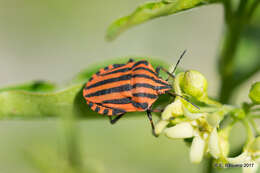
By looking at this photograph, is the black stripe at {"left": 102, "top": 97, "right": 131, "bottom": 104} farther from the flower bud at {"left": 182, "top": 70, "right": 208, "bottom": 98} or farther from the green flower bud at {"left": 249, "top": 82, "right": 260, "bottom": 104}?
the green flower bud at {"left": 249, "top": 82, "right": 260, "bottom": 104}

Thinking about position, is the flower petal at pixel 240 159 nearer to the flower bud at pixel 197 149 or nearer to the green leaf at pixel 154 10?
the flower bud at pixel 197 149

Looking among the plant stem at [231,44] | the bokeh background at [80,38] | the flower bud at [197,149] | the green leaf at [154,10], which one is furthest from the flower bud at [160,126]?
the bokeh background at [80,38]

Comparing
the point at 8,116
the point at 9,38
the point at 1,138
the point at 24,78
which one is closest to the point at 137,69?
the point at 8,116

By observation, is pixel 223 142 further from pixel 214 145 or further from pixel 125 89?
pixel 125 89

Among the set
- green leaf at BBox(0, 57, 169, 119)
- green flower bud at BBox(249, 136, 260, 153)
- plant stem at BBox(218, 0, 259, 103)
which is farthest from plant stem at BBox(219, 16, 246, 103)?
green leaf at BBox(0, 57, 169, 119)

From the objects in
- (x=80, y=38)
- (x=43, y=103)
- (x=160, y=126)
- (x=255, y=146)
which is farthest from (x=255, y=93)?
(x=80, y=38)

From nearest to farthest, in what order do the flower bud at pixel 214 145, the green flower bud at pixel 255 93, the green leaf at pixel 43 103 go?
the flower bud at pixel 214 145
the green flower bud at pixel 255 93
the green leaf at pixel 43 103
